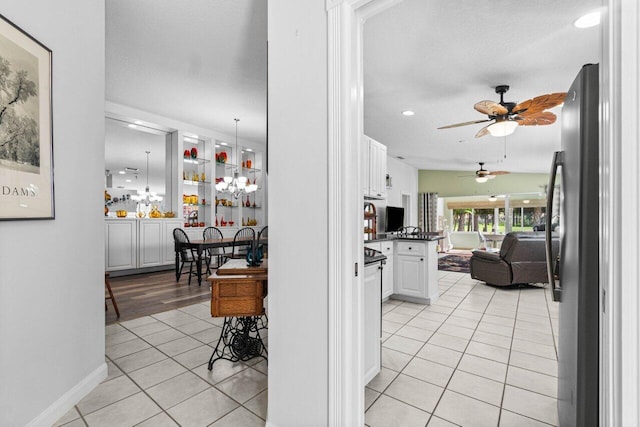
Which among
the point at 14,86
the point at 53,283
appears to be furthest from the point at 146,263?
the point at 14,86

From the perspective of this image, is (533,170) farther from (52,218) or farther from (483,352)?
(52,218)

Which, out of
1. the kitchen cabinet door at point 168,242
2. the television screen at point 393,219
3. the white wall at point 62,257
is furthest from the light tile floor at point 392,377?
the kitchen cabinet door at point 168,242

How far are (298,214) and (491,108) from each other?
121 inches

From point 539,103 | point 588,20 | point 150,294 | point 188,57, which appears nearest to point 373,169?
point 539,103

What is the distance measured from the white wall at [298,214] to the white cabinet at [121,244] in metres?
4.86

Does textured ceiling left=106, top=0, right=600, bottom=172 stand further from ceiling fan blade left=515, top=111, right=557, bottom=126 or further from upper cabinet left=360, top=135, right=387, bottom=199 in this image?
upper cabinet left=360, top=135, right=387, bottom=199

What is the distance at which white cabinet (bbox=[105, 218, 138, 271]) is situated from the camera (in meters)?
5.22

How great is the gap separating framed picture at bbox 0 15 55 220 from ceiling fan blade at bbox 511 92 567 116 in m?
3.91

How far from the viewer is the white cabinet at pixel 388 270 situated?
13.6 ft

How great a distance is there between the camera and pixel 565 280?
1.47 m

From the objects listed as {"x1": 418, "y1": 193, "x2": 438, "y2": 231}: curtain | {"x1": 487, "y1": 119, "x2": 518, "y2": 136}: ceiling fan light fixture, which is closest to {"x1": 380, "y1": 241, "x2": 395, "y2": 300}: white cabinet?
{"x1": 487, "y1": 119, "x2": 518, "y2": 136}: ceiling fan light fixture

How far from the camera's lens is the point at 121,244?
17.7ft

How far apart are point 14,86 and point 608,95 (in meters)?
2.45
